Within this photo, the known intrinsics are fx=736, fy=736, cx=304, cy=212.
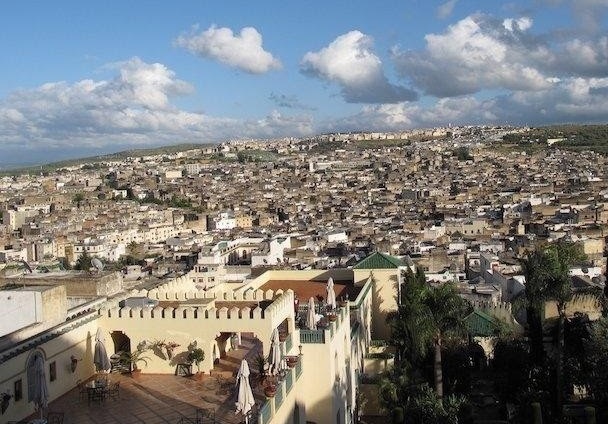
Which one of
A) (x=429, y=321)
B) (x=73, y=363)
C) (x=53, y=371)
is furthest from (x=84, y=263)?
(x=53, y=371)

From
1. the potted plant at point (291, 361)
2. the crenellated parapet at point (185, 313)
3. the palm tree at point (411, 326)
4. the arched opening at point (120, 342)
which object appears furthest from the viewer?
the palm tree at point (411, 326)

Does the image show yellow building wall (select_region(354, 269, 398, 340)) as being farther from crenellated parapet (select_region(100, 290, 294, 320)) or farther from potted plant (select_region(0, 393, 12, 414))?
potted plant (select_region(0, 393, 12, 414))

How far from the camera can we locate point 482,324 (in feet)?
81.6

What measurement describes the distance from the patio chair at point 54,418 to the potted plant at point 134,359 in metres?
2.47

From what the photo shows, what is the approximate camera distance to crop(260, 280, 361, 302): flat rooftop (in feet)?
70.6

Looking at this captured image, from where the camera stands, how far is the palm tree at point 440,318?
1889 centimetres

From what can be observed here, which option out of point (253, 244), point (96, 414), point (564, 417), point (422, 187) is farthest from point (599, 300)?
point (422, 187)

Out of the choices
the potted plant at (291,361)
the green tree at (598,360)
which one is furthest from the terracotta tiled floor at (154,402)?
the green tree at (598,360)

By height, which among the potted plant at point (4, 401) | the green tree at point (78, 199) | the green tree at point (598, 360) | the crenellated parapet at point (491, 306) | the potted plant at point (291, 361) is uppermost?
the potted plant at point (4, 401)

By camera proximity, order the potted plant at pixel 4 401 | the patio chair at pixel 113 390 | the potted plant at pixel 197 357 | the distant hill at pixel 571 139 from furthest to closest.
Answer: the distant hill at pixel 571 139
the potted plant at pixel 197 357
the patio chair at pixel 113 390
the potted plant at pixel 4 401

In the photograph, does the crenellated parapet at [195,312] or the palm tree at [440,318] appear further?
the palm tree at [440,318]

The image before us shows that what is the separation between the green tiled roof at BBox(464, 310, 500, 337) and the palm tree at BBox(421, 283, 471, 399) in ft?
17.1

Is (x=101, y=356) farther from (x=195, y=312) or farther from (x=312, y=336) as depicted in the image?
(x=312, y=336)

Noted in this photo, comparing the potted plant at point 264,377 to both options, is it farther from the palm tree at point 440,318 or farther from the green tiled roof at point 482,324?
the green tiled roof at point 482,324
